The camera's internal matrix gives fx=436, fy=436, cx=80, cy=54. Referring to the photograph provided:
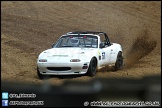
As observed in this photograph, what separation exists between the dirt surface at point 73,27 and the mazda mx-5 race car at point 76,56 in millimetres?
270

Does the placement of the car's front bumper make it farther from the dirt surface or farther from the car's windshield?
the car's windshield

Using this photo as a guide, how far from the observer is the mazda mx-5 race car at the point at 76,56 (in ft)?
36.2

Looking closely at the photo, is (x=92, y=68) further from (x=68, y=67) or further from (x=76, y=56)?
(x=68, y=67)

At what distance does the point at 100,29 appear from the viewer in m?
27.2

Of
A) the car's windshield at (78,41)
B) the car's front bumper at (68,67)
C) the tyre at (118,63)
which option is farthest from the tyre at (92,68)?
the tyre at (118,63)

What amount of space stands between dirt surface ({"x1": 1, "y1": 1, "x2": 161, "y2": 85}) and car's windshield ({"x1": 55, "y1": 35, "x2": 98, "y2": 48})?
88 centimetres

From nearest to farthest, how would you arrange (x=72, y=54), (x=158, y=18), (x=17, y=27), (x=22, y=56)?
(x=72, y=54)
(x=22, y=56)
(x=17, y=27)
(x=158, y=18)

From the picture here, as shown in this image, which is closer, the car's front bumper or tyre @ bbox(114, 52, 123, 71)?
the car's front bumper

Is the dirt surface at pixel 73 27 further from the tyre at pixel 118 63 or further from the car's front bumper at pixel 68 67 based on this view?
the tyre at pixel 118 63

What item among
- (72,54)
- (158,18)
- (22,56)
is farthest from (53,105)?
(158,18)

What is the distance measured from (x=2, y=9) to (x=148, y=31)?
9.29 m

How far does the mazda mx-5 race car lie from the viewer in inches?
435

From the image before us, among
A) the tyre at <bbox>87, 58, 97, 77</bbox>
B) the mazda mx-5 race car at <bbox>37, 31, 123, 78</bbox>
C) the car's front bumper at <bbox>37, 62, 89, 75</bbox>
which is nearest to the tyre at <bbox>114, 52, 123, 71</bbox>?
the mazda mx-5 race car at <bbox>37, 31, 123, 78</bbox>

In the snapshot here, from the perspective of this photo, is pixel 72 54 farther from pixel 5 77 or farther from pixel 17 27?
pixel 17 27
